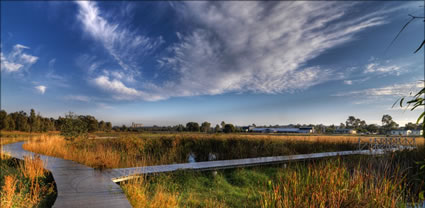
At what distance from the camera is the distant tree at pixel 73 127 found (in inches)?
464

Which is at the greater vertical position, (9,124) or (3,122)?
(3,122)

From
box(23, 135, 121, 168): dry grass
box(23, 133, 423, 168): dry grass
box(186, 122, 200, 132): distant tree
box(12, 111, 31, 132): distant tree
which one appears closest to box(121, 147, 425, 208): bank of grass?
box(23, 135, 121, 168): dry grass

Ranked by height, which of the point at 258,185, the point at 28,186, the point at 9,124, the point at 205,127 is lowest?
the point at 258,185

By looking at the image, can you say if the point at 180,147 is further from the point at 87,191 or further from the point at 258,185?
the point at 87,191

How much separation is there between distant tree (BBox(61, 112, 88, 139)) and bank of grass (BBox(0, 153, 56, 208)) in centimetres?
384

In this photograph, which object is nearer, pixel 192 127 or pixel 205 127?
pixel 192 127

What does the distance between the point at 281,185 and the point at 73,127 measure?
1202 centimetres

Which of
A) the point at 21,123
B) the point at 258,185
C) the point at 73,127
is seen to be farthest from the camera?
the point at 21,123

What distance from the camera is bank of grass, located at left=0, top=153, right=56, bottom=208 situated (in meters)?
3.42

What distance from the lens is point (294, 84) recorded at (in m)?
14.1

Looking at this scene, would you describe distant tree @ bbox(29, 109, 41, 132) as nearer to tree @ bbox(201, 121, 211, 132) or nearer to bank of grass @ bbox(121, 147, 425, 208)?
tree @ bbox(201, 121, 211, 132)

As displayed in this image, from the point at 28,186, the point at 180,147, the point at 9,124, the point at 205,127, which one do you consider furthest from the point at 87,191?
the point at 205,127

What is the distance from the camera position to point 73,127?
39.2 feet

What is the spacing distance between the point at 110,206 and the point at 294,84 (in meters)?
13.3
